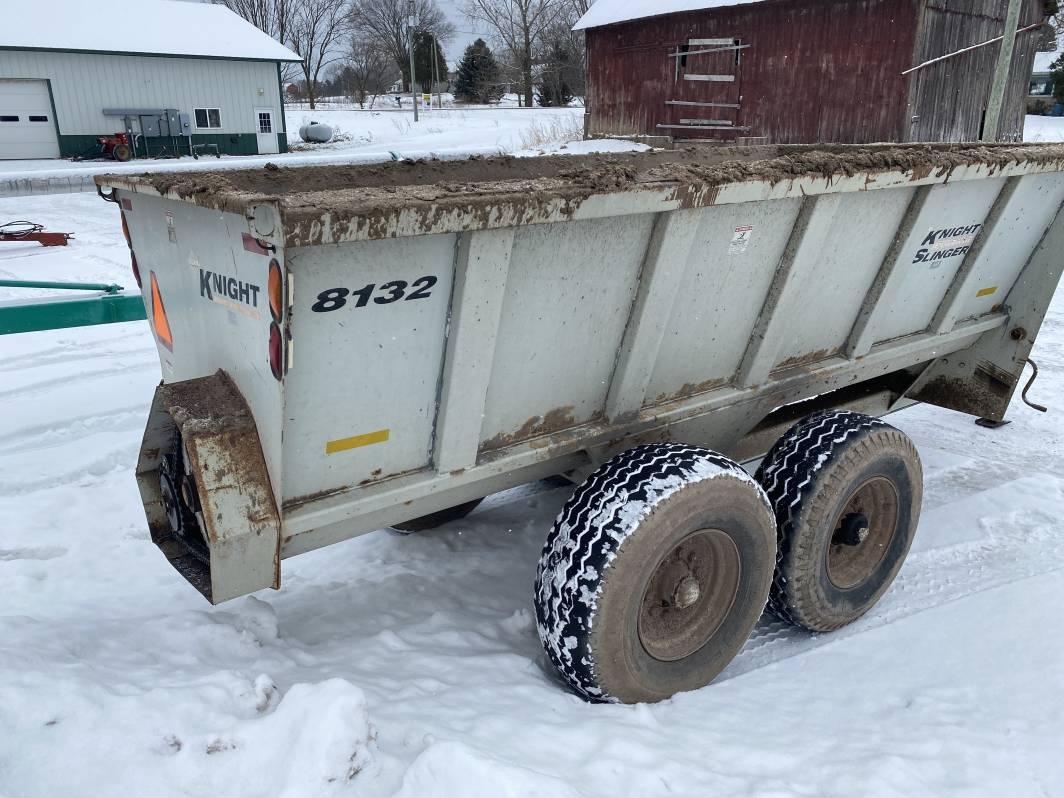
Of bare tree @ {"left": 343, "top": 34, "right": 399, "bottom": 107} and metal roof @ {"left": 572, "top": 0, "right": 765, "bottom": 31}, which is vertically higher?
metal roof @ {"left": 572, "top": 0, "right": 765, "bottom": 31}

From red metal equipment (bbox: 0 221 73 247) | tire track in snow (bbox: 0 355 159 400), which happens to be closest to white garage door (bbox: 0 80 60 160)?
red metal equipment (bbox: 0 221 73 247)

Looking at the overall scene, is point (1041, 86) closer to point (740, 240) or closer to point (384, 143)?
point (384, 143)

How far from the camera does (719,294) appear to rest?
3170mm

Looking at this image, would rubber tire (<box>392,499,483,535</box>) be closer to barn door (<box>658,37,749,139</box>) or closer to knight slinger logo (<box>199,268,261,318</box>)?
knight slinger logo (<box>199,268,261,318</box>)

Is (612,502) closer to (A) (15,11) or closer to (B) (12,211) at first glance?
(B) (12,211)

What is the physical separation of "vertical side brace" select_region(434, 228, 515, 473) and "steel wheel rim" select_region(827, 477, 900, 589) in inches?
70.4

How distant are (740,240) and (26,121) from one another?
27311 mm

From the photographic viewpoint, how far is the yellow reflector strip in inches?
96.1

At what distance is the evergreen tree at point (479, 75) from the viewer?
60125 millimetres

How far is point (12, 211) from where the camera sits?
14516 millimetres

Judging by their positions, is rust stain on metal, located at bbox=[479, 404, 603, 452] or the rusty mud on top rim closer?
the rusty mud on top rim

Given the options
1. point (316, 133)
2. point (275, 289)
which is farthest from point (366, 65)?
point (275, 289)

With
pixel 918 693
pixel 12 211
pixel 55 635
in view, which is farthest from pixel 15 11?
pixel 918 693

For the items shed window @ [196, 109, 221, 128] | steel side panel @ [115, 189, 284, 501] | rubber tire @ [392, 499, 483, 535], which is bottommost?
shed window @ [196, 109, 221, 128]
